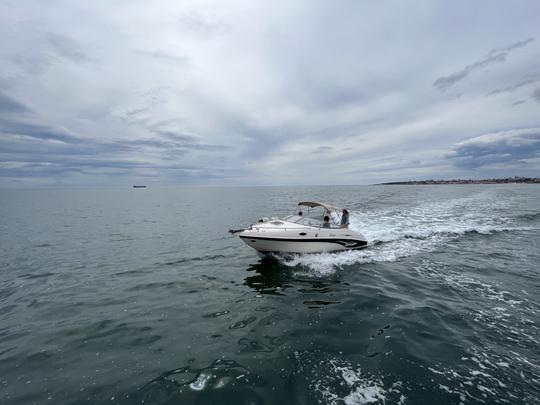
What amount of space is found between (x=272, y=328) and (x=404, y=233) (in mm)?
18401

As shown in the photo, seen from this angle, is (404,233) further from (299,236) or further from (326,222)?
(299,236)

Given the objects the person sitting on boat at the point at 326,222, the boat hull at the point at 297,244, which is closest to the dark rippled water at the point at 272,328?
the boat hull at the point at 297,244

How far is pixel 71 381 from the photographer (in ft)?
22.5

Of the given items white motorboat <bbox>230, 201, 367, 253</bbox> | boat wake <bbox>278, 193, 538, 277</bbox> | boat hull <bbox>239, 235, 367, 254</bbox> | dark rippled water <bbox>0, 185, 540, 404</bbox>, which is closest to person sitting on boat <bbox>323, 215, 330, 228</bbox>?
white motorboat <bbox>230, 201, 367, 253</bbox>

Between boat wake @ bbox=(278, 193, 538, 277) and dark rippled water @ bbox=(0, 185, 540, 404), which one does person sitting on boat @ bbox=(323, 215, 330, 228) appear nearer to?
boat wake @ bbox=(278, 193, 538, 277)

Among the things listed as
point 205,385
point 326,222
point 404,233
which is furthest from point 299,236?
point 404,233

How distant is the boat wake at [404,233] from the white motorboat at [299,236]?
605 millimetres

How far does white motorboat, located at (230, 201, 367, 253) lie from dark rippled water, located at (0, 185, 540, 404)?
2.47ft

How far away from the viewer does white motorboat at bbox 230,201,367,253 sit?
51.8 feet


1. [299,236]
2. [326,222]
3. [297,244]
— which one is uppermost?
[326,222]

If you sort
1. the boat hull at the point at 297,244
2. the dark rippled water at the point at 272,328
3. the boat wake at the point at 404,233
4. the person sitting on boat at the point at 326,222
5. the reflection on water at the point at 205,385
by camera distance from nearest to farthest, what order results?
the reflection on water at the point at 205,385
the dark rippled water at the point at 272,328
the boat hull at the point at 297,244
the boat wake at the point at 404,233
the person sitting on boat at the point at 326,222

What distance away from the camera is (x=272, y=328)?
9195 millimetres

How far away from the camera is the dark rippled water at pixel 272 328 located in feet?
21.4

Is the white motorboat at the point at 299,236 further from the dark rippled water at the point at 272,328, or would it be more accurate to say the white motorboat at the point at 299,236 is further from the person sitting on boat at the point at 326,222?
the dark rippled water at the point at 272,328
